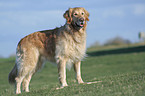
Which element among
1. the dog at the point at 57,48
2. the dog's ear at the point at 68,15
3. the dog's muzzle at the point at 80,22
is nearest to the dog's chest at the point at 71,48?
the dog at the point at 57,48

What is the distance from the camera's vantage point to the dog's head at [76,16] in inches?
348

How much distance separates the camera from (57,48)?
9.03 meters

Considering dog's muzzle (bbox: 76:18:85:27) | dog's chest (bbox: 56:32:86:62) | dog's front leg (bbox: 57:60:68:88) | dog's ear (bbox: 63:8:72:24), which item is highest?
dog's ear (bbox: 63:8:72:24)

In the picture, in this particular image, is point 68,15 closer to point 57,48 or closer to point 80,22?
point 80,22

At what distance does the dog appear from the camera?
8953 millimetres

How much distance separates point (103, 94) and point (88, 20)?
3531 millimetres

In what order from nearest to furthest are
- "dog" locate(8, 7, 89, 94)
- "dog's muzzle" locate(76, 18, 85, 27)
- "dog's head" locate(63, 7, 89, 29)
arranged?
"dog's muzzle" locate(76, 18, 85, 27) < "dog's head" locate(63, 7, 89, 29) < "dog" locate(8, 7, 89, 94)

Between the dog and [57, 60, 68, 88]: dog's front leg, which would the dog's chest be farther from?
[57, 60, 68, 88]: dog's front leg

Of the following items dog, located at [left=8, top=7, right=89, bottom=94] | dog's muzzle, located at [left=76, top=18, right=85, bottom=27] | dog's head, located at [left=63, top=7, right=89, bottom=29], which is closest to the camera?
dog's muzzle, located at [left=76, top=18, right=85, bottom=27]

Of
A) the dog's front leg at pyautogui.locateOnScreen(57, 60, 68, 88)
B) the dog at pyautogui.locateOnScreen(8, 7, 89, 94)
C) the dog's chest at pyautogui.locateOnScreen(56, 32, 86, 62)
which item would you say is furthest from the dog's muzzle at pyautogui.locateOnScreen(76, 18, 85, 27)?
the dog's front leg at pyautogui.locateOnScreen(57, 60, 68, 88)

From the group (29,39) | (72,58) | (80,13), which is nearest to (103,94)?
(72,58)

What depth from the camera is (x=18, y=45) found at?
10016mm

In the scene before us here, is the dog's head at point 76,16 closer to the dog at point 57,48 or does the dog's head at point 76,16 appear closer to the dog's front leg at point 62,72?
the dog at point 57,48

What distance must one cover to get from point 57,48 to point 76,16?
1275mm
